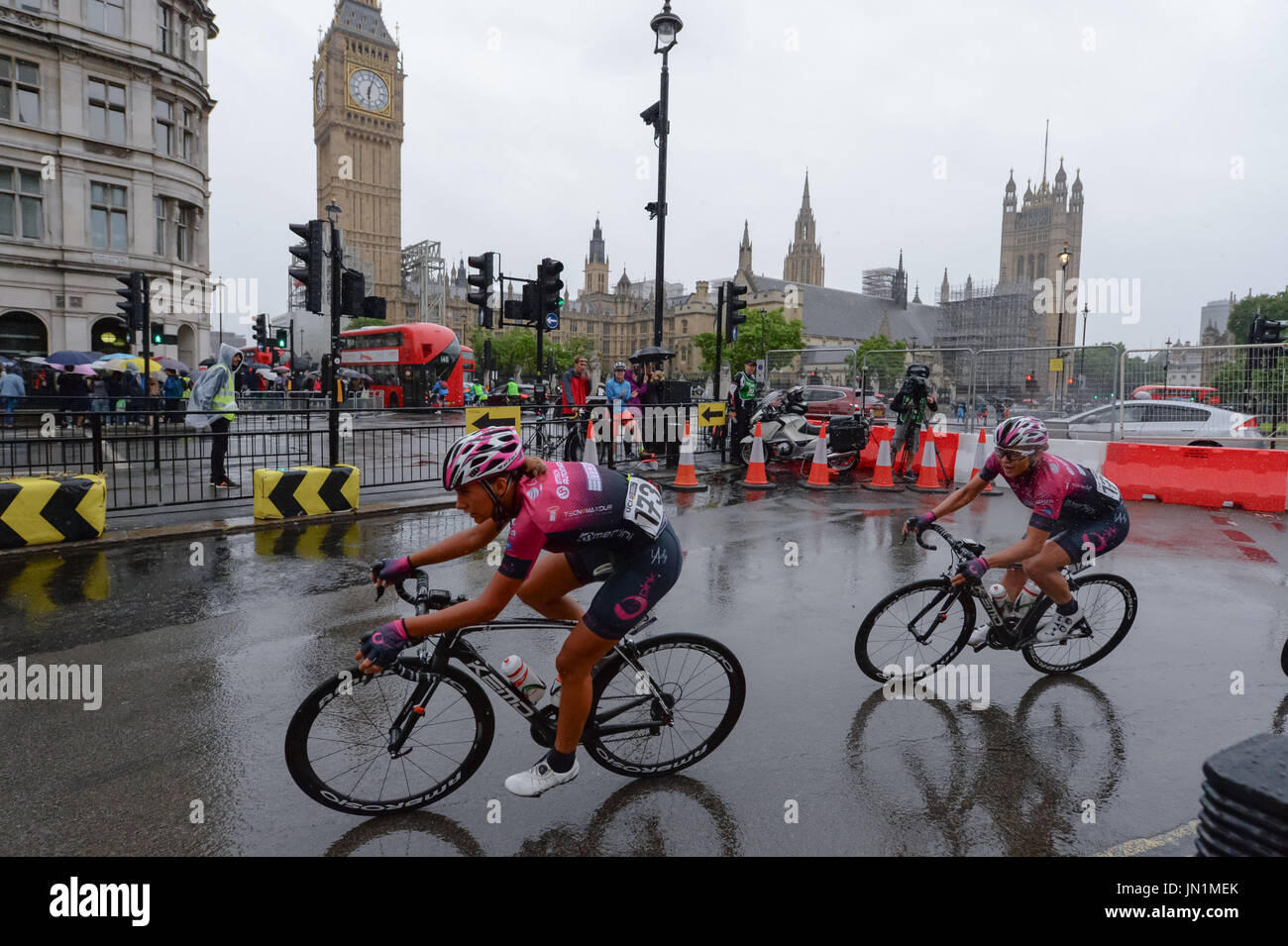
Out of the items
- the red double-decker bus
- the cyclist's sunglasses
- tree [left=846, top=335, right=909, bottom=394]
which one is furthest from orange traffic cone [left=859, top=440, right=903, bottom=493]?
the red double-decker bus

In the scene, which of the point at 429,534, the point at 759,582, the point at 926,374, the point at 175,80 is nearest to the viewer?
the point at 759,582

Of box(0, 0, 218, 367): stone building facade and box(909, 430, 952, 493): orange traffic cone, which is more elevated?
box(0, 0, 218, 367): stone building facade

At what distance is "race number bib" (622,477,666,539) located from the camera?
3516mm

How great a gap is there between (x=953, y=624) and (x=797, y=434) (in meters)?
10.5

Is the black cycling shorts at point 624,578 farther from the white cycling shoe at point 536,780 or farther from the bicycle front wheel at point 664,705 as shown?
the white cycling shoe at point 536,780

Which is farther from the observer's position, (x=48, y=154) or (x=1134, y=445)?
(x=48, y=154)

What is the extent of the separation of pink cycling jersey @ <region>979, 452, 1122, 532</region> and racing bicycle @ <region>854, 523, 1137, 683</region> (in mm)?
350

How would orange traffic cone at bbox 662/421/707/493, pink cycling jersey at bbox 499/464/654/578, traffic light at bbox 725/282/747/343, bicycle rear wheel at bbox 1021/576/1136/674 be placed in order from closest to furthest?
1. pink cycling jersey at bbox 499/464/654/578
2. bicycle rear wheel at bbox 1021/576/1136/674
3. orange traffic cone at bbox 662/421/707/493
4. traffic light at bbox 725/282/747/343

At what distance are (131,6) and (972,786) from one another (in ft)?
137

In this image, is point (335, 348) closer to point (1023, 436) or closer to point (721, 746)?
point (721, 746)

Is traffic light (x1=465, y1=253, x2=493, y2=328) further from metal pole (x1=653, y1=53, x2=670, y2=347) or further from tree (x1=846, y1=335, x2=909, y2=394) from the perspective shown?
tree (x1=846, y1=335, x2=909, y2=394)

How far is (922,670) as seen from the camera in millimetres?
5148
